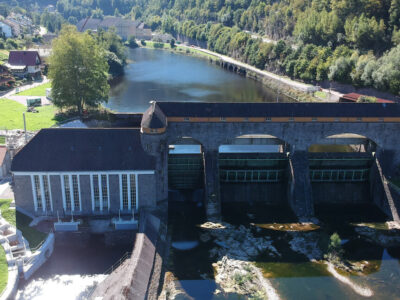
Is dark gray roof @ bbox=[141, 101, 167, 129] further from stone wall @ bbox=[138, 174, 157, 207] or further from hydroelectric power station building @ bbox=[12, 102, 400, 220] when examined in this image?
stone wall @ bbox=[138, 174, 157, 207]

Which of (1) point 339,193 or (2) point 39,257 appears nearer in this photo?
(2) point 39,257

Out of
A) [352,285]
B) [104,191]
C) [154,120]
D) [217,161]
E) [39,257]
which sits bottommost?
[352,285]

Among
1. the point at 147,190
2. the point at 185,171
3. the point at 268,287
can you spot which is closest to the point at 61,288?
the point at 147,190

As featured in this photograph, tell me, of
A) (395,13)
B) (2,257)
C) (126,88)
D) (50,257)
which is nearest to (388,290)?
(50,257)

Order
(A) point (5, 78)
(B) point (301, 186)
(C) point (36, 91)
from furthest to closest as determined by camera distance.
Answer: (A) point (5, 78), (C) point (36, 91), (B) point (301, 186)

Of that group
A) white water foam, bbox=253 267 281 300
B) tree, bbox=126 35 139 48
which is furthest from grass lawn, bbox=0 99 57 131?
tree, bbox=126 35 139 48

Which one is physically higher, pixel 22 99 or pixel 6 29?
pixel 6 29

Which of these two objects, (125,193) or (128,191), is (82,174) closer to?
(125,193)
